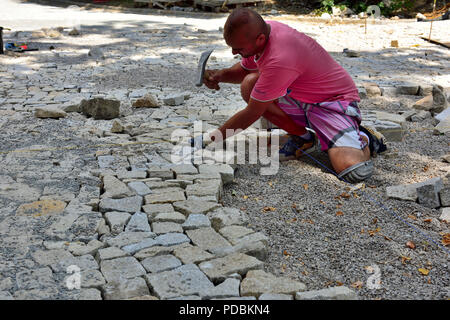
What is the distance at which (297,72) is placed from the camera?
379 cm

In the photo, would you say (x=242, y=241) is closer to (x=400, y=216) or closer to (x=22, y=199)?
(x=400, y=216)

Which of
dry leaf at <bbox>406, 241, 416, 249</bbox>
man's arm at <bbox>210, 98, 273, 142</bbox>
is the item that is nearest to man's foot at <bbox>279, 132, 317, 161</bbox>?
man's arm at <bbox>210, 98, 273, 142</bbox>

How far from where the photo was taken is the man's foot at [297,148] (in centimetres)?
438

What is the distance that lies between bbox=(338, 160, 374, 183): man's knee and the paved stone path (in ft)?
2.90

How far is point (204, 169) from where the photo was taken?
3930 millimetres

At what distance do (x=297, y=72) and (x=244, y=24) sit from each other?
56 cm

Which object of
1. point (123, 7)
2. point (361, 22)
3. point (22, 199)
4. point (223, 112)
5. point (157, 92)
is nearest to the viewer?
point (22, 199)

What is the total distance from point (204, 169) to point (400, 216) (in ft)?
4.79

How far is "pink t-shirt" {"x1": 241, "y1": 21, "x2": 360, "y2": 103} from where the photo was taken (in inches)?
143

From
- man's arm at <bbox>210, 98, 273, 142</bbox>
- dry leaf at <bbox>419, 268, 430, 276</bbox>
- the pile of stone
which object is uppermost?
man's arm at <bbox>210, 98, 273, 142</bbox>

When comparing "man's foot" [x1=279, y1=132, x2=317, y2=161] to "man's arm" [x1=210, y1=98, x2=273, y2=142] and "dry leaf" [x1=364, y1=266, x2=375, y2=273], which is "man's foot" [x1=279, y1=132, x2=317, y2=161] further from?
"dry leaf" [x1=364, y1=266, x2=375, y2=273]

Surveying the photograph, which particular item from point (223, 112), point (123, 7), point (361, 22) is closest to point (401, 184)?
point (223, 112)

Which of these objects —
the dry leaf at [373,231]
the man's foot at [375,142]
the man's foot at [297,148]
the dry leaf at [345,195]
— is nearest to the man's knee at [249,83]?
the man's foot at [297,148]

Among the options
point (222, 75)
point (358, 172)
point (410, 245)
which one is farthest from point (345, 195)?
point (222, 75)
